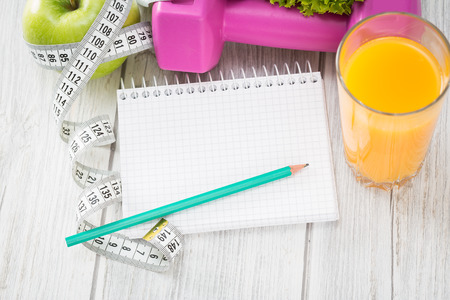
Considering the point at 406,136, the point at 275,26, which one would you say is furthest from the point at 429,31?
the point at 275,26

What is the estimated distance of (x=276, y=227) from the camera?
3.89 feet

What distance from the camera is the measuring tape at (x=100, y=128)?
1175 mm

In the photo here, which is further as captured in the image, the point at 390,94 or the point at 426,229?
the point at 426,229

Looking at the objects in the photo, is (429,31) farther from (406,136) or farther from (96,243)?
(96,243)

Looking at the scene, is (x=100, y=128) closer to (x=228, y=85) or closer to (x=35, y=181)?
(x=35, y=181)

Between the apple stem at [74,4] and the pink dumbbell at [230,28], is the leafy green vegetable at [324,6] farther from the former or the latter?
the apple stem at [74,4]

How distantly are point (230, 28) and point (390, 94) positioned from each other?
382 mm

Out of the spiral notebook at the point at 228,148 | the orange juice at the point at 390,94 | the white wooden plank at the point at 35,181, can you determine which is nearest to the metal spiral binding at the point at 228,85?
the spiral notebook at the point at 228,148

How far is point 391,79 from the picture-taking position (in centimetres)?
100

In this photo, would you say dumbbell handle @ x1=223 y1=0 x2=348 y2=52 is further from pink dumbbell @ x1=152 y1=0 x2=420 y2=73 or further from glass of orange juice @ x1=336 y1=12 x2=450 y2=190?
glass of orange juice @ x1=336 y1=12 x2=450 y2=190

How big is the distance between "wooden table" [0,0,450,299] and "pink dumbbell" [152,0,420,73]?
0.13 m

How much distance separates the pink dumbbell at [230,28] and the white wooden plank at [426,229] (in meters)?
0.29

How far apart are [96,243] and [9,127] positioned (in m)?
0.33

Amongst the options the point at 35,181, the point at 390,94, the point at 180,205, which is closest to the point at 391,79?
the point at 390,94
